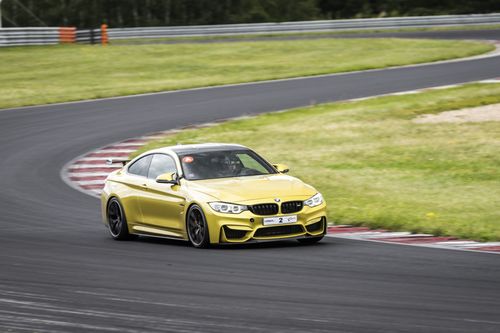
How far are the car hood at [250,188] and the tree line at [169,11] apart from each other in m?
57.5

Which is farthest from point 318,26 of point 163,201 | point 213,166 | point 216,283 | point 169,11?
point 216,283

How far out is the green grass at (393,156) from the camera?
51.1 ft

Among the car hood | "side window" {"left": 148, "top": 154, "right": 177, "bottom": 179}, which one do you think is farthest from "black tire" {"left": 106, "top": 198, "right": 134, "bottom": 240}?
the car hood

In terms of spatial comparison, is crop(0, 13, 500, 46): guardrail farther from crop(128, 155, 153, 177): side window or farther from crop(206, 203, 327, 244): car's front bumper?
crop(206, 203, 327, 244): car's front bumper

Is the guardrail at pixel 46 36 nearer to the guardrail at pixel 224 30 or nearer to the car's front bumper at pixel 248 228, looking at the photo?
the guardrail at pixel 224 30

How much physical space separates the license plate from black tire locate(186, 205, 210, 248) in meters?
0.69

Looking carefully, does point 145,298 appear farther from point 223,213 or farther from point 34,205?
point 34,205

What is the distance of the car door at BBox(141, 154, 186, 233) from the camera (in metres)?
13.7

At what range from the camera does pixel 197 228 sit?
525 inches

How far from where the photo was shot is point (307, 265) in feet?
37.7

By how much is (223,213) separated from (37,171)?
1001cm

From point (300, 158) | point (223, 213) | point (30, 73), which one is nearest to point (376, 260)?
point (223, 213)

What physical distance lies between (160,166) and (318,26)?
4179 centimetres

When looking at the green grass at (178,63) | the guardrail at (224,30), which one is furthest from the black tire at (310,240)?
the guardrail at (224,30)
